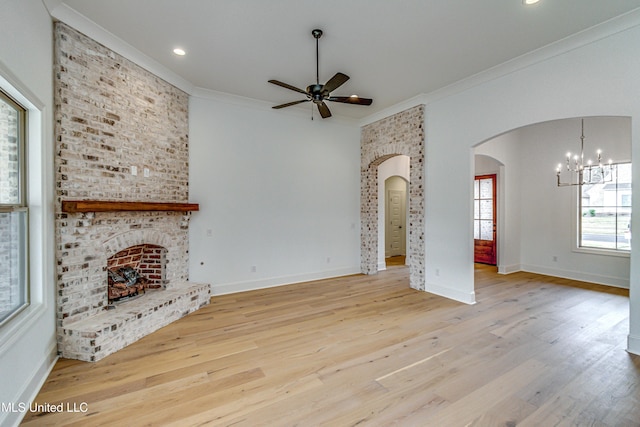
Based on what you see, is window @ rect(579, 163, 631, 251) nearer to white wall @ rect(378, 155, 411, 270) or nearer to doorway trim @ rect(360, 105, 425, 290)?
doorway trim @ rect(360, 105, 425, 290)

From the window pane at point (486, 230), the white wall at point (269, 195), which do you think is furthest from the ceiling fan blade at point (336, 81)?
the window pane at point (486, 230)

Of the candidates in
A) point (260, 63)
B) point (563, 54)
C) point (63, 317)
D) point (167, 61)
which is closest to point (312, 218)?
point (260, 63)

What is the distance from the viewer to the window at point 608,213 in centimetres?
517

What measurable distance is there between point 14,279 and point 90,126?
5.49ft

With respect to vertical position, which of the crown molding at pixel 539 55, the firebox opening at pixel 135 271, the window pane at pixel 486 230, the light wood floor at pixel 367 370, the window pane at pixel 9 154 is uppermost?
the crown molding at pixel 539 55

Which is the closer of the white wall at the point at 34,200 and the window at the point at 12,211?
the white wall at the point at 34,200

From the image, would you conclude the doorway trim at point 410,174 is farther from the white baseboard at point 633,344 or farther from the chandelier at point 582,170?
the chandelier at point 582,170

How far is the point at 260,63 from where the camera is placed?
366cm

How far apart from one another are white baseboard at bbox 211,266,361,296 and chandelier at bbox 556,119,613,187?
4.75 meters

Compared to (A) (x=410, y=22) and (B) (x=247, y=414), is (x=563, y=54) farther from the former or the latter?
(B) (x=247, y=414)

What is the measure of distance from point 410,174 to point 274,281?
3.25m

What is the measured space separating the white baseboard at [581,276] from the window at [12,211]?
8.31 metres

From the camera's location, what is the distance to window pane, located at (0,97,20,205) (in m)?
1.99

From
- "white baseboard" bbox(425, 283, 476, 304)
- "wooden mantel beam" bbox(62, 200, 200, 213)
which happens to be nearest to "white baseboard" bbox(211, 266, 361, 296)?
"wooden mantel beam" bbox(62, 200, 200, 213)
